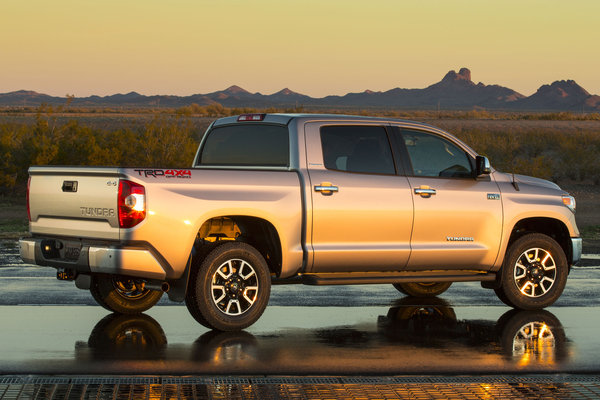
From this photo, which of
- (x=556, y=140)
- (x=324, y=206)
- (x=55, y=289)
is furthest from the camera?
(x=556, y=140)

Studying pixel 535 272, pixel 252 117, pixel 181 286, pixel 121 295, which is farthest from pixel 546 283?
pixel 121 295

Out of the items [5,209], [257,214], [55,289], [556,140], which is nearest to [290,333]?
[257,214]

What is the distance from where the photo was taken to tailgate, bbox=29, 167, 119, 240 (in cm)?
954

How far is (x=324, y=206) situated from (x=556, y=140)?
156 ft

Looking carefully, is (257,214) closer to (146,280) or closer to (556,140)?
(146,280)

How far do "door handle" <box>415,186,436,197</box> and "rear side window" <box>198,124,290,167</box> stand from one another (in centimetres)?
140

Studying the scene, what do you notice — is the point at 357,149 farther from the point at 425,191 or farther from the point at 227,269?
the point at 227,269

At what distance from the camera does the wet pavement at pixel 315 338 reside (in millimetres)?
8320

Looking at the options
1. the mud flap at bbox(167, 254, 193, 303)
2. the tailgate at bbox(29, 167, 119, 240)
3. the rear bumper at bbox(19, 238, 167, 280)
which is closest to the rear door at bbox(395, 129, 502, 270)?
the mud flap at bbox(167, 254, 193, 303)

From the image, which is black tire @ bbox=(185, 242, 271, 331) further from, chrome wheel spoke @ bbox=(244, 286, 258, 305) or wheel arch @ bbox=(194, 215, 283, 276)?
wheel arch @ bbox=(194, 215, 283, 276)

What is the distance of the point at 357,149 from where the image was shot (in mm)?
11031

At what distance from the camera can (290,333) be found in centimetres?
990

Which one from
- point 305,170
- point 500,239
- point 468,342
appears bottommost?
point 468,342

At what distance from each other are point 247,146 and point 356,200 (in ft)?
4.69
